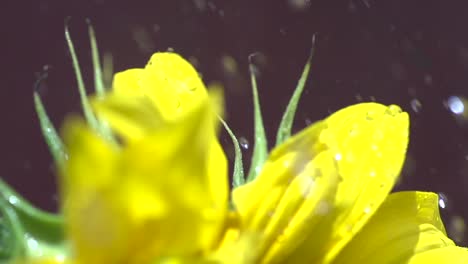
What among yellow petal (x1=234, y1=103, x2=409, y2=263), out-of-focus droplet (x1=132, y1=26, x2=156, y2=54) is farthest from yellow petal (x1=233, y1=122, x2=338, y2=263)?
out-of-focus droplet (x1=132, y1=26, x2=156, y2=54)

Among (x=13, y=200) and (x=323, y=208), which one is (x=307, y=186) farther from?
(x=13, y=200)

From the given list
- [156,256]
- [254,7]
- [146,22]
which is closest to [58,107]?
[146,22]

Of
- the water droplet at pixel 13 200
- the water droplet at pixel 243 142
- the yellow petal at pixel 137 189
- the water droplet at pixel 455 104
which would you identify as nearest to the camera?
the yellow petal at pixel 137 189

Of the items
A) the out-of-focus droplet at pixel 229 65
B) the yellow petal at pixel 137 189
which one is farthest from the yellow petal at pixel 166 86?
the out-of-focus droplet at pixel 229 65

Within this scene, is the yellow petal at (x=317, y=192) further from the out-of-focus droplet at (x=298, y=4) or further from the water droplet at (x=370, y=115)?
the out-of-focus droplet at (x=298, y=4)

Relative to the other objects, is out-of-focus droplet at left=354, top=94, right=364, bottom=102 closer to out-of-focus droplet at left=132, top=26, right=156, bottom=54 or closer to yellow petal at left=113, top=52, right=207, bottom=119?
out-of-focus droplet at left=132, top=26, right=156, bottom=54
